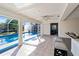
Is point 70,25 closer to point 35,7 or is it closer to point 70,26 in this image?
point 70,26

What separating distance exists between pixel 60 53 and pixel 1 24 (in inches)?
247

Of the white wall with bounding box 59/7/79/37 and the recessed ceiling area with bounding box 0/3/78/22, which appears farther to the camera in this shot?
the white wall with bounding box 59/7/79/37

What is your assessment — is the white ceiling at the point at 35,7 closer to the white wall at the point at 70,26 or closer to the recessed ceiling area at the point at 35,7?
the recessed ceiling area at the point at 35,7

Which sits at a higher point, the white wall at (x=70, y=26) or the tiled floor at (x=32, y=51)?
Result: the white wall at (x=70, y=26)

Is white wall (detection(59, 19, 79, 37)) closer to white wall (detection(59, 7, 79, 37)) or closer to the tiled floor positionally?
white wall (detection(59, 7, 79, 37))

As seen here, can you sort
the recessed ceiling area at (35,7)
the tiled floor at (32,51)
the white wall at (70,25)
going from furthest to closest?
the white wall at (70,25) < the tiled floor at (32,51) < the recessed ceiling area at (35,7)

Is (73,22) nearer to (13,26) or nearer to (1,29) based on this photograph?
(13,26)

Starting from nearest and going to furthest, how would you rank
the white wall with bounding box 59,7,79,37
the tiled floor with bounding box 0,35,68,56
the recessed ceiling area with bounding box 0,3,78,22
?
1. the recessed ceiling area with bounding box 0,3,78,22
2. the tiled floor with bounding box 0,35,68,56
3. the white wall with bounding box 59,7,79,37

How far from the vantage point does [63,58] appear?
81 centimetres

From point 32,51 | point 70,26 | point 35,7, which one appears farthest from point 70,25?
point 35,7

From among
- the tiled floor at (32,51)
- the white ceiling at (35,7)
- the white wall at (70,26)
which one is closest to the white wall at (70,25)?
the white wall at (70,26)

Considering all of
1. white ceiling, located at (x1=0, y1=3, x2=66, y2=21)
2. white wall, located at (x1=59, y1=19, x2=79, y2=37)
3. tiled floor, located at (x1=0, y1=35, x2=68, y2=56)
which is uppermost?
white ceiling, located at (x1=0, y1=3, x2=66, y2=21)

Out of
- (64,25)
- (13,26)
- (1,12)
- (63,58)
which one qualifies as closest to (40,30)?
(64,25)

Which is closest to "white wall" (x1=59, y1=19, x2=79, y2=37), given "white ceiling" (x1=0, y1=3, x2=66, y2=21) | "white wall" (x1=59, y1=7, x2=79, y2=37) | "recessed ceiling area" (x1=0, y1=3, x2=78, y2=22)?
"white wall" (x1=59, y1=7, x2=79, y2=37)
